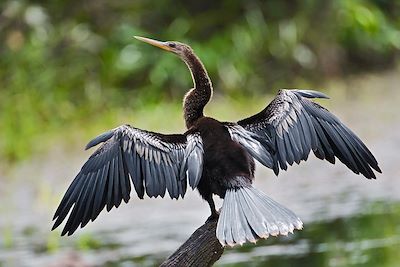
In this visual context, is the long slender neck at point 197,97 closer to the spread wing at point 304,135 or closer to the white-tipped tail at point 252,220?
the spread wing at point 304,135

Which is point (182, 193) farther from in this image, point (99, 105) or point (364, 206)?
point (99, 105)

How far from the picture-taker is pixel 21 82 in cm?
1430

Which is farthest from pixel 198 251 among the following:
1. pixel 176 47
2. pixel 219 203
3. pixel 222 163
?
pixel 219 203

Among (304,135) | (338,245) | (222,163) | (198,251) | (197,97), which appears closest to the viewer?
(198,251)

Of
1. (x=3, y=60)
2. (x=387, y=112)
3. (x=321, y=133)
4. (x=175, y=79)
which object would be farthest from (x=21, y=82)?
(x=321, y=133)

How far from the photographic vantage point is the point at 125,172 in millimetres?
6453

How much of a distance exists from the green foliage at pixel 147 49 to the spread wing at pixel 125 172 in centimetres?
709

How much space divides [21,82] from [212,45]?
2402 mm

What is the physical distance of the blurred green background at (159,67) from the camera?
1344cm

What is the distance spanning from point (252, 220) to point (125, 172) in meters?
0.80

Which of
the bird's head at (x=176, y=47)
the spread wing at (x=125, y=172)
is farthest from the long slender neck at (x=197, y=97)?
the spread wing at (x=125, y=172)

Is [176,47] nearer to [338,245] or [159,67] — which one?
[338,245]

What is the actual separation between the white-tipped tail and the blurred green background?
5648 millimetres

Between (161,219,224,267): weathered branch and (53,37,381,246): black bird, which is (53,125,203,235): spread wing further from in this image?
(161,219,224,267): weathered branch
